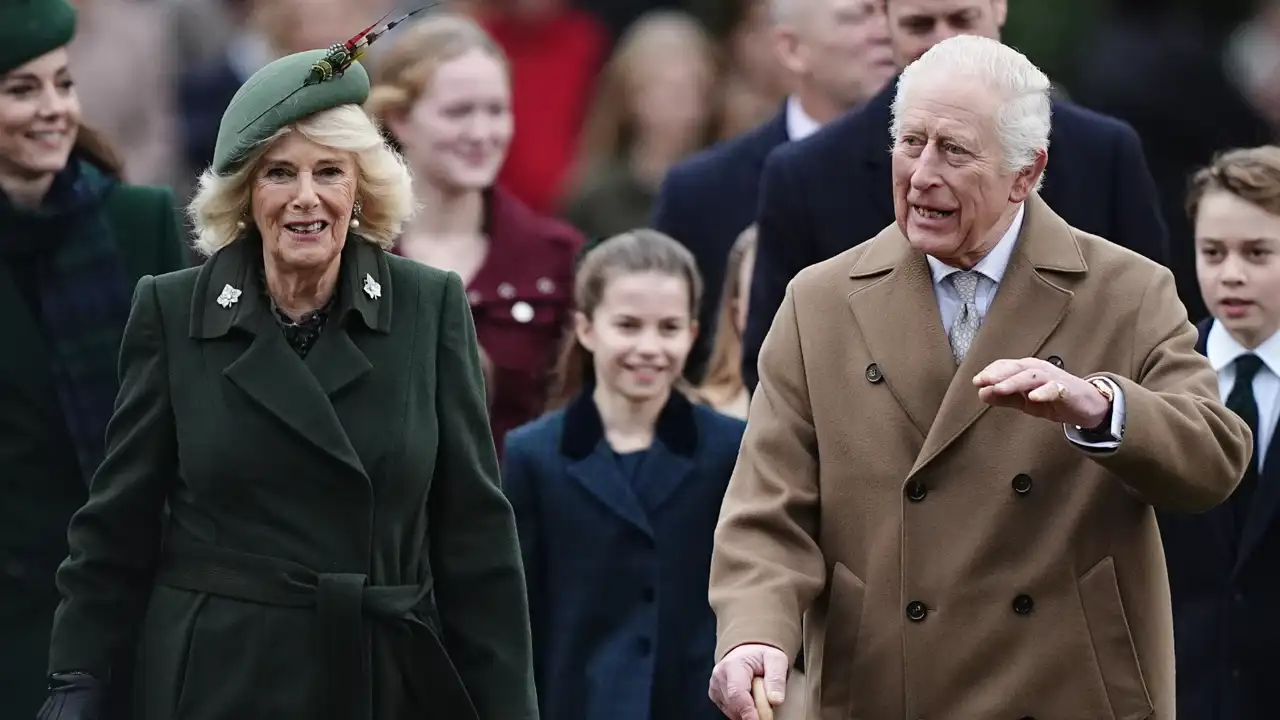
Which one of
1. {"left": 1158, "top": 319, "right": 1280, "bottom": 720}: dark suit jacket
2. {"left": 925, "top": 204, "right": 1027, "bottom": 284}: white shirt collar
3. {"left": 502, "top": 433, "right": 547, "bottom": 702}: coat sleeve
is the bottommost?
{"left": 1158, "top": 319, "right": 1280, "bottom": 720}: dark suit jacket

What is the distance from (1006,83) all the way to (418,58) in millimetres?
3806

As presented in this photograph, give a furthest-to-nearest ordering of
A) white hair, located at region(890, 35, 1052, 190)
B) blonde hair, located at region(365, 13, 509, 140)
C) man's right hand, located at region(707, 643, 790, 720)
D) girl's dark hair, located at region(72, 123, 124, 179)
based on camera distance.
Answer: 1. blonde hair, located at region(365, 13, 509, 140)
2. girl's dark hair, located at region(72, 123, 124, 179)
3. white hair, located at region(890, 35, 1052, 190)
4. man's right hand, located at region(707, 643, 790, 720)

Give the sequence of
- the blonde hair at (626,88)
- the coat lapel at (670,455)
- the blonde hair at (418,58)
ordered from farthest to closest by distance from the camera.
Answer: the blonde hair at (626,88), the blonde hair at (418,58), the coat lapel at (670,455)

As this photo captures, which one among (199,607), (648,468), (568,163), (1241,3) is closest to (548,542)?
(648,468)

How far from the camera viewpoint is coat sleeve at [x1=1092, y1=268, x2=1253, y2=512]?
548 centimetres

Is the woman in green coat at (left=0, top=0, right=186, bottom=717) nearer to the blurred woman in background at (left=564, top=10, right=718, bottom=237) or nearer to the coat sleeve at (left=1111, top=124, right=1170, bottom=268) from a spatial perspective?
the coat sleeve at (left=1111, top=124, right=1170, bottom=268)

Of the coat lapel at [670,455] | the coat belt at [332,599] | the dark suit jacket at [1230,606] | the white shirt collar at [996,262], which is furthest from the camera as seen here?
the coat lapel at [670,455]

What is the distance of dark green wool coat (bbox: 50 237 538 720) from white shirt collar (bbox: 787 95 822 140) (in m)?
3.20

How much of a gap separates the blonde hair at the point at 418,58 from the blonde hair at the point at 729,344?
3.81 ft

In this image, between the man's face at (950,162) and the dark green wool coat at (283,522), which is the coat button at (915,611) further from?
the dark green wool coat at (283,522)

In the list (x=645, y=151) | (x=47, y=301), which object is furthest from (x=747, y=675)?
(x=645, y=151)

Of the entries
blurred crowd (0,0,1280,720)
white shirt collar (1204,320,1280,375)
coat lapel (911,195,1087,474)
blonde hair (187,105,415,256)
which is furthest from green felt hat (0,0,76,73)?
white shirt collar (1204,320,1280,375)

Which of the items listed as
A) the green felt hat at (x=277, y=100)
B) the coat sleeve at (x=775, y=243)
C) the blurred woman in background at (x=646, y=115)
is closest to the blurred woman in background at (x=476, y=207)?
the coat sleeve at (x=775, y=243)

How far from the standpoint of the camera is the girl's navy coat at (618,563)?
25.0ft
